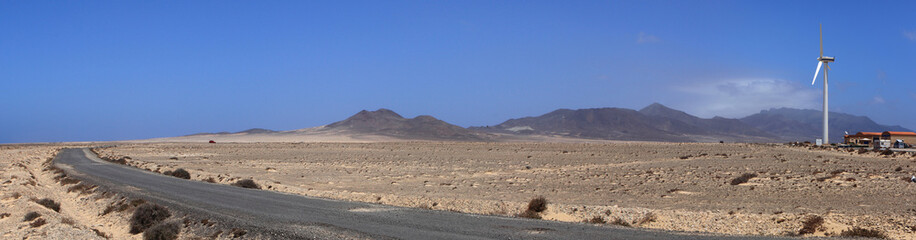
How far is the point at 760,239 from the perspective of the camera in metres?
14.0

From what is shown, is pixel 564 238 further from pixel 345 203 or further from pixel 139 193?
pixel 139 193

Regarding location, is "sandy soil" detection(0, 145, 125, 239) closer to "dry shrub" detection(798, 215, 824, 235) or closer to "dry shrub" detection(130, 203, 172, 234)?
"dry shrub" detection(130, 203, 172, 234)

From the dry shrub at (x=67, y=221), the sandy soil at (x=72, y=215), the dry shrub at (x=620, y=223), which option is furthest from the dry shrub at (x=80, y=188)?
the dry shrub at (x=620, y=223)

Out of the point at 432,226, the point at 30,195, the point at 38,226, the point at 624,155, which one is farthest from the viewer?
the point at 624,155

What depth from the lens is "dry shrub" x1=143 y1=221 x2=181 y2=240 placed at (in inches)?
689

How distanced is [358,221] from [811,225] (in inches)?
464

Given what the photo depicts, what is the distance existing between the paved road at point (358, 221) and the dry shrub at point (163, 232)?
1.35 m

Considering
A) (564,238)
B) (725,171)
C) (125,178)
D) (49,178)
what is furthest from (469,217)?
(49,178)

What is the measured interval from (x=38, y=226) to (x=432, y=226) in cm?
1221

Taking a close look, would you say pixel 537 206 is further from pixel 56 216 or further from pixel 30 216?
pixel 30 216

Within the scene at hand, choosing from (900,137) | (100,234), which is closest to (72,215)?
(100,234)

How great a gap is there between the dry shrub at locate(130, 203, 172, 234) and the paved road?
0.81 meters

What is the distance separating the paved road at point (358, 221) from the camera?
49.9 feet

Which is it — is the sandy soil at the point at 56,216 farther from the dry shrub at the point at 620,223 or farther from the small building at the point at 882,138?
the small building at the point at 882,138
